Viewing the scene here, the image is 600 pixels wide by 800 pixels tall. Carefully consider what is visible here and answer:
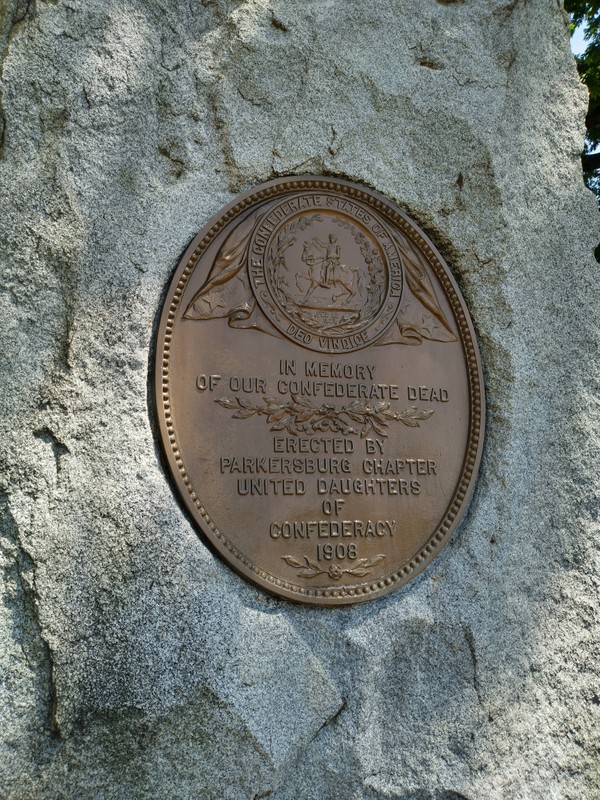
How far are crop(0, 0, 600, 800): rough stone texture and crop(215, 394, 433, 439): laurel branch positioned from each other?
0.35 m

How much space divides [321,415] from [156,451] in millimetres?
648

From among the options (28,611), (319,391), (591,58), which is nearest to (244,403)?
(319,391)

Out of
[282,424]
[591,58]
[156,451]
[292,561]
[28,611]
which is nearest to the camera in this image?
[28,611]

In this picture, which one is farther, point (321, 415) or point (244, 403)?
point (321, 415)

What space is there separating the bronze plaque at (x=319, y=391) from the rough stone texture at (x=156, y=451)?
0.10 m

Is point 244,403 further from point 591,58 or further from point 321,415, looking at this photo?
point 591,58

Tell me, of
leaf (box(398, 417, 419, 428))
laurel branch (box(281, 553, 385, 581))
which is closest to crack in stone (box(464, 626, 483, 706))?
laurel branch (box(281, 553, 385, 581))

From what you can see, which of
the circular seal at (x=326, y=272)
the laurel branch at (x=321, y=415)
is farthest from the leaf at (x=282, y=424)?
the circular seal at (x=326, y=272)

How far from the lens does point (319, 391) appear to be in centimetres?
279

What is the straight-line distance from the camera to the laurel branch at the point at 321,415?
2.66 metres

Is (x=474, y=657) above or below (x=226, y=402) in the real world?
below

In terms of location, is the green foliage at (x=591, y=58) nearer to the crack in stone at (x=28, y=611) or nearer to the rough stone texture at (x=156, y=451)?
the rough stone texture at (x=156, y=451)

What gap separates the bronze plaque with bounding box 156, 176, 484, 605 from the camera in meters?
2.58

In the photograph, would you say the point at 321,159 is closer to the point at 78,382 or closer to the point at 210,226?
the point at 210,226
